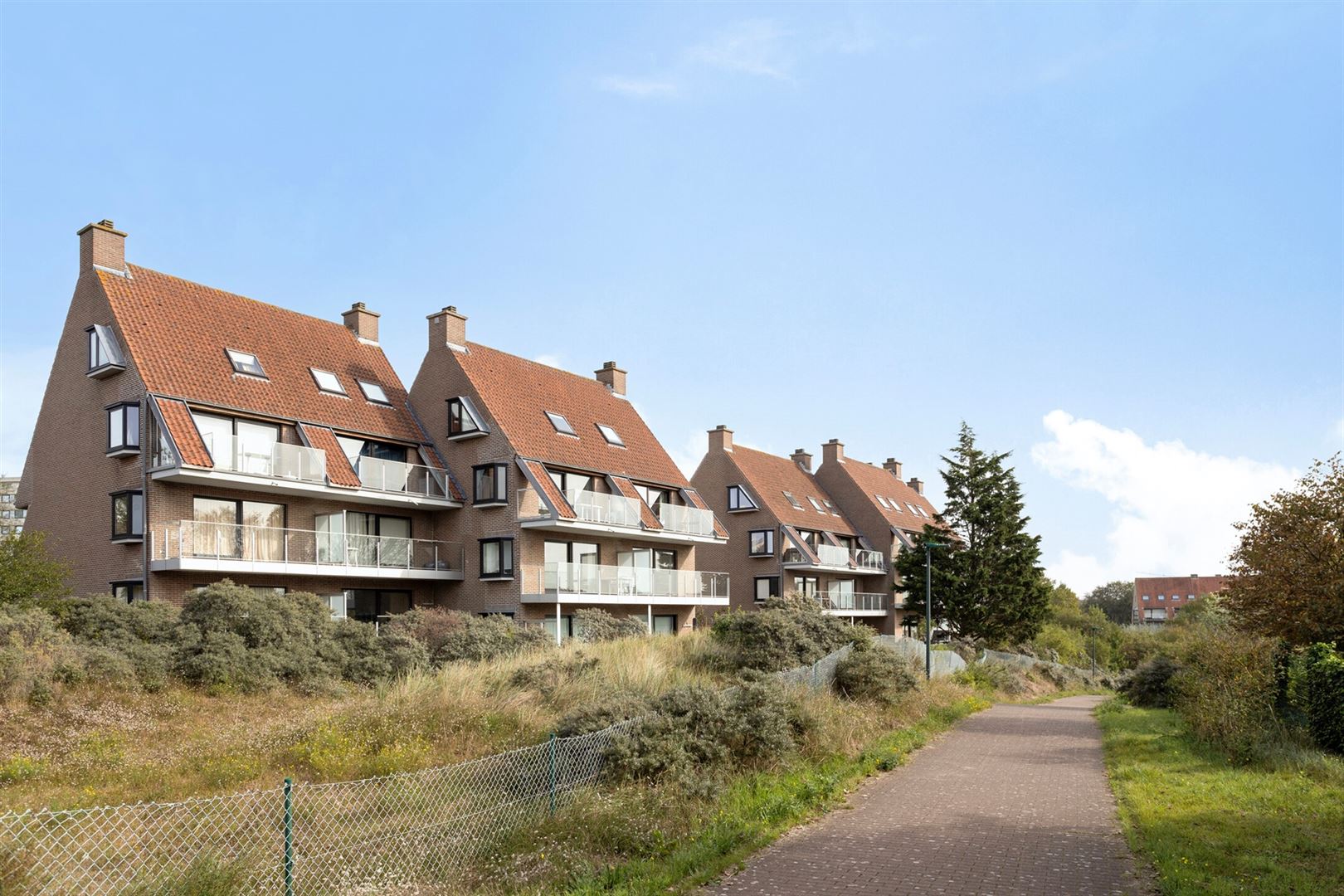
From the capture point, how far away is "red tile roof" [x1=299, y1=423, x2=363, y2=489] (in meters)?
26.2

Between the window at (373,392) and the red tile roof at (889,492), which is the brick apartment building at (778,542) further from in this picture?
the window at (373,392)

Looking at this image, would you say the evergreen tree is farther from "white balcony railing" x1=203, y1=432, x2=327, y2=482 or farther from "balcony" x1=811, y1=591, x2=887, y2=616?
"white balcony railing" x1=203, y1=432, x2=327, y2=482

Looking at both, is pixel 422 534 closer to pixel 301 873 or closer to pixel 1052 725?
pixel 1052 725

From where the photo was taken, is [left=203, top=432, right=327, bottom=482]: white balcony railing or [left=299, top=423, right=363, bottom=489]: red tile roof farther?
[left=299, top=423, right=363, bottom=489]: red tile roof

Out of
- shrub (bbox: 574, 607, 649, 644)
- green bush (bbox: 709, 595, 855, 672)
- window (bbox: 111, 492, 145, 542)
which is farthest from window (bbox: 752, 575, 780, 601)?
window (bbox: 111, 492, 145, 542)

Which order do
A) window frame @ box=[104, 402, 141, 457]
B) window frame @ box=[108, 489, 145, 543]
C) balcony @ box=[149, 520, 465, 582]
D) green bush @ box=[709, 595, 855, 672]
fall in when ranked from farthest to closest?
window frame @ box=[104, 402, 141, 457], window frame @ box=[108, 489, 145, 543], balcony @ box=[149, 520, 465, 582], green bush @ box=[709, 595, 855, 672]

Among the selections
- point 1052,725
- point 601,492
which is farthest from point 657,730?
point 601,492

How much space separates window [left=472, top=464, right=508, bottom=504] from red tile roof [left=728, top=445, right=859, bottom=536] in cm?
1799

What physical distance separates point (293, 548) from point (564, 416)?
1198cm

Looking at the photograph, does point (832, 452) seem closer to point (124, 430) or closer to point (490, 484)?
point (490, 484)

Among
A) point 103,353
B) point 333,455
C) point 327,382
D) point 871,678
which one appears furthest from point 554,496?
point 871,678

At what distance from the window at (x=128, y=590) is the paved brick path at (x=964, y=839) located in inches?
698

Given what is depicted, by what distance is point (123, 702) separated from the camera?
51.1 ft

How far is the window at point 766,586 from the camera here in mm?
45188
